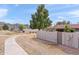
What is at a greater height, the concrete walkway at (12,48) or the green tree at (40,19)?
the green tree at (40,19)

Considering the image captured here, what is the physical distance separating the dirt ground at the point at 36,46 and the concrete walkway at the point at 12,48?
0.08 m

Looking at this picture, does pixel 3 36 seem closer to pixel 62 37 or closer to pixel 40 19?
pixel 40 19

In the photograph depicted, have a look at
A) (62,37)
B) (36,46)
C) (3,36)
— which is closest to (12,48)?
(3,36)

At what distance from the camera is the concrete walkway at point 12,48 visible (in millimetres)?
8898

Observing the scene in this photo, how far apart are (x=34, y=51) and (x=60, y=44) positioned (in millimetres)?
436

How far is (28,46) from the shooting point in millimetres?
9000

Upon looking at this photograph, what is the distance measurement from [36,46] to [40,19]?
423 mm

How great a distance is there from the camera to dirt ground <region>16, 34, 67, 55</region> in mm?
8938

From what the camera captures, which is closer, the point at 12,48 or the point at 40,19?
the point at 12,48

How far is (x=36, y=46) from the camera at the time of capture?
29.6ft

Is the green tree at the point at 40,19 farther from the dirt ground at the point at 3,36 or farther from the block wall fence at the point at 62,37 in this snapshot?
the dirt ground at the point at 3,36

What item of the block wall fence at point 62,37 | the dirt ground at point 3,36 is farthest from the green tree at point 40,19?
the dirt ground at point 3,36

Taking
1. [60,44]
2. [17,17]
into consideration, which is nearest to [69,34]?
[60,44]

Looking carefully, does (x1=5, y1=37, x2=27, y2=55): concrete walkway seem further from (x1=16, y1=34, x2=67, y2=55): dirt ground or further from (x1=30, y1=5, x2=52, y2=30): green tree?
(x1=30, y1=5, x2=52, y2=30): green tree
